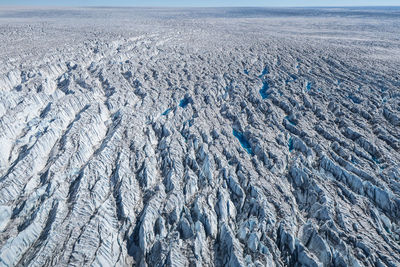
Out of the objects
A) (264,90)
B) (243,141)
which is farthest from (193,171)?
(264,90)

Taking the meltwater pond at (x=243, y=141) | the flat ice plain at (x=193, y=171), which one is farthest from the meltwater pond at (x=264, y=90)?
the meltwater pond at (x=243, y=141)

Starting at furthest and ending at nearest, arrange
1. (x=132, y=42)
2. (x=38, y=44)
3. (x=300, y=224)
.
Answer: (x=132, y=42) → (x=38, y=44) → (x=300, y=224)

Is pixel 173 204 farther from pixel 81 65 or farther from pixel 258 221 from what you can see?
pixel 81 65

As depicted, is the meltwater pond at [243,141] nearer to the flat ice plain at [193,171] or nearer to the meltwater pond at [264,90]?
the flat ice plain at [193,171]

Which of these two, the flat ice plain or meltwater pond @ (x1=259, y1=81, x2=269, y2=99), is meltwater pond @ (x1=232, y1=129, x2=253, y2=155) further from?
meltwater pond @ (x1=259, y1=81, x2=269, y2=99)

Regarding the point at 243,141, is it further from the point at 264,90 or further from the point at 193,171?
the point at 264,90

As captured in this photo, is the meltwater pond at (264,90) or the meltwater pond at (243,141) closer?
the meltwater pond at (243,141)

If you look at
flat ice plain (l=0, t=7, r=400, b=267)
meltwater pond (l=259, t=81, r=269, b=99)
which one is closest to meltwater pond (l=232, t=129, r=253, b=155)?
flat ice plain (l=0, t=7, r=400, b=267)

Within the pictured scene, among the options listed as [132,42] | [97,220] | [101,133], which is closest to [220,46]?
[132,42]
